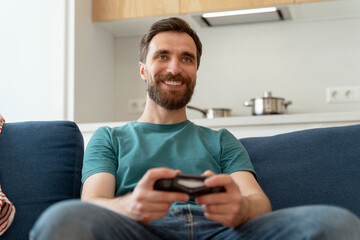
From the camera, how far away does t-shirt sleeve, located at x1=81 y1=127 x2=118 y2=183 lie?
1.43 metres

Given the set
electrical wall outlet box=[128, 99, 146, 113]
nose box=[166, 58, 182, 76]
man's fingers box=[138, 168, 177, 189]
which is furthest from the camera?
electrical wall outlet box=[128, 99, 146, 113]

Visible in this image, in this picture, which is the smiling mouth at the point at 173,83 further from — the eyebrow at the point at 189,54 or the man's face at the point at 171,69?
the eyebrow at the point at 189,54

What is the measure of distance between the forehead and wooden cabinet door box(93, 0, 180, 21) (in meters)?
1.21

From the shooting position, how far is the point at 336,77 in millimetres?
2885

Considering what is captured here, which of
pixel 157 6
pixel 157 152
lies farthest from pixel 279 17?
pixel 157 152

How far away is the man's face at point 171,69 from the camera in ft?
5.34

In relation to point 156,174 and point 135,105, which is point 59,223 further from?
point 135,105

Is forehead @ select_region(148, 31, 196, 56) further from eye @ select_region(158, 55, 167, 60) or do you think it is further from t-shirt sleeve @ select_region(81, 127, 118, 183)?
t-shirt sleeve @ select_region(81, 127, 118, 183)

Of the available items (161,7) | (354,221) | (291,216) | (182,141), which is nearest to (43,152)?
(182,141)

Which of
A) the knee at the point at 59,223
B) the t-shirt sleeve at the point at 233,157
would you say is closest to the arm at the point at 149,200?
the knee at the point at 59,223

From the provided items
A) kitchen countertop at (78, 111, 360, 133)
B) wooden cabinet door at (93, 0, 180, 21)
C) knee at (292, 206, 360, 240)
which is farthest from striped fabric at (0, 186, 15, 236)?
wooden cabinet door at (93, 0, 180, 21)

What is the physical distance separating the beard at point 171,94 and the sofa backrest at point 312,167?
31 cm

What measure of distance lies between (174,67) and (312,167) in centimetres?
57

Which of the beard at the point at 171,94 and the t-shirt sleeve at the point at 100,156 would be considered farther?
the beard at the point at 171,94
